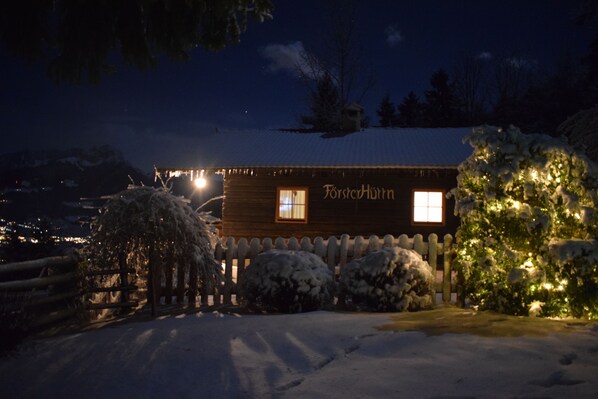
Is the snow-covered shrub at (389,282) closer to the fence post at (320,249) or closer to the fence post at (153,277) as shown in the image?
the fence post at (320,249)

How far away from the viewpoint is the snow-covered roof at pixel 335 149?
1814cm

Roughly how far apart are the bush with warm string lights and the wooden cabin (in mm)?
10241

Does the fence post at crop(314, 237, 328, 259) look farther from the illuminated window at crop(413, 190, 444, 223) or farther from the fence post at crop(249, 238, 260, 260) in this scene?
the illuminated window at crop(413, 190, 444, 223)

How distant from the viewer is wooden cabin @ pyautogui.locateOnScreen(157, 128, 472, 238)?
Result: 60.7 ft

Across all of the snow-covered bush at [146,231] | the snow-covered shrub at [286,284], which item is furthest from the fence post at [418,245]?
the snow-covered bush at [146,231]

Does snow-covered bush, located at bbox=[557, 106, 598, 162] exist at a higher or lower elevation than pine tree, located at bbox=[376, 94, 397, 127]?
lower

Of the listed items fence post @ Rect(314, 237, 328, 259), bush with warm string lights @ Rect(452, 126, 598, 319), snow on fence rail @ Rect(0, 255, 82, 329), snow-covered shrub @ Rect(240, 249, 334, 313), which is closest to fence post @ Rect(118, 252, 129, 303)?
snow on fence rail @ Rect(0, 255, 82, 329)

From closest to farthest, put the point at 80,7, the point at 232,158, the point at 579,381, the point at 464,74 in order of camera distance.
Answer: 1. the point at 579,381
2. the point at 80,7
3. the point at 232,158
4. the point at 464,74

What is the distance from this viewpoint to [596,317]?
6539 millimetres

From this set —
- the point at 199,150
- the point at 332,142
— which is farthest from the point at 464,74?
the point at 199,150

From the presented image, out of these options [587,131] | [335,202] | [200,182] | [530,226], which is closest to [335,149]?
[335,202]

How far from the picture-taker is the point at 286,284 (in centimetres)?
780

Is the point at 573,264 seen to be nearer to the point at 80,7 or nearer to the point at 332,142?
the point at 80,7

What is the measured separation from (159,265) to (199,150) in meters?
12.9
